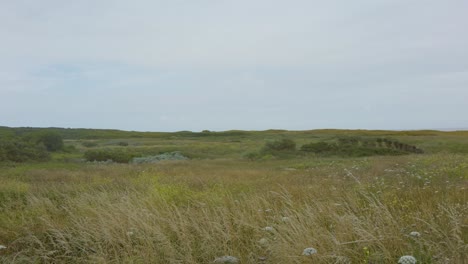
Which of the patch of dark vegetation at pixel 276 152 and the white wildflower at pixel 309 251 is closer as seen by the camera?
the white wildflower at pixel 309 251

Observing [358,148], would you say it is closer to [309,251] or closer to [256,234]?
[256,234]

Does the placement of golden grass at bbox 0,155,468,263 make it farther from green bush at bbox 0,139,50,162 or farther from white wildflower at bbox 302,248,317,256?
green bush at bbox 0,139,50,162

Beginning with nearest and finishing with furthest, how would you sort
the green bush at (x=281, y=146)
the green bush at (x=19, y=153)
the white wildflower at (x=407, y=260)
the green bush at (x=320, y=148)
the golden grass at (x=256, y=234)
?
the white wildflower at (x=407, y=260) → the golden grass at (x=256, y=234) → the green bush at (x=19, y=153) → the green bush at (x=320, y=148) → the green bush at (x=281, y=146)

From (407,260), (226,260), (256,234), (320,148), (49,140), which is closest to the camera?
(407,260)

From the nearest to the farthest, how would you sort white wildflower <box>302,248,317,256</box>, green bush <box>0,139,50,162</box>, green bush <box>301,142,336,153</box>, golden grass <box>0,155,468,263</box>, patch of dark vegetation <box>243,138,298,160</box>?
white wildflower <box>302,248,317,256</box> → golden grass <box>0,155,468,263</box> → green bush <box>0,139,50,162</box> → patch of dark vegetation <box>243,138,298,160</box> → green bush <box>301,142,336,153</box>

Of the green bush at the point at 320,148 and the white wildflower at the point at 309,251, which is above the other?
the white wildflower at the point at 309,251

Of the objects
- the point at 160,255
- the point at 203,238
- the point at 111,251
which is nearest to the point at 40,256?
the point at 111,251

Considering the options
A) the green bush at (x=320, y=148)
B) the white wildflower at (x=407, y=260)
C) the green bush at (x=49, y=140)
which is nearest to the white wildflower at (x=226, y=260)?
the white wildflower at (x=407, y=260)

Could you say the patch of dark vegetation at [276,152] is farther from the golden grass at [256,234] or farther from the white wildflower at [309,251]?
the white wildflower at [309,251]

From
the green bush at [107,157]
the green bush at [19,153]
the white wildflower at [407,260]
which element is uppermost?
the white wildflower at [407,260]

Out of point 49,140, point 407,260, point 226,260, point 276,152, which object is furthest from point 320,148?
point 407,260

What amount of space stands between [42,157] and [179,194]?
2445 centimetres

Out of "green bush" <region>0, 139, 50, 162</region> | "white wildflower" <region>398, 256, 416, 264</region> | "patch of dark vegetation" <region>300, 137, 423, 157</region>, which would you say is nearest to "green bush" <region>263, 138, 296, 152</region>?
"patch of dark vegetation" <region>300, 137, 423, 157</region>

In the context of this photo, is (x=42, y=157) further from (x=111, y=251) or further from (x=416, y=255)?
(x=416, y=255)
